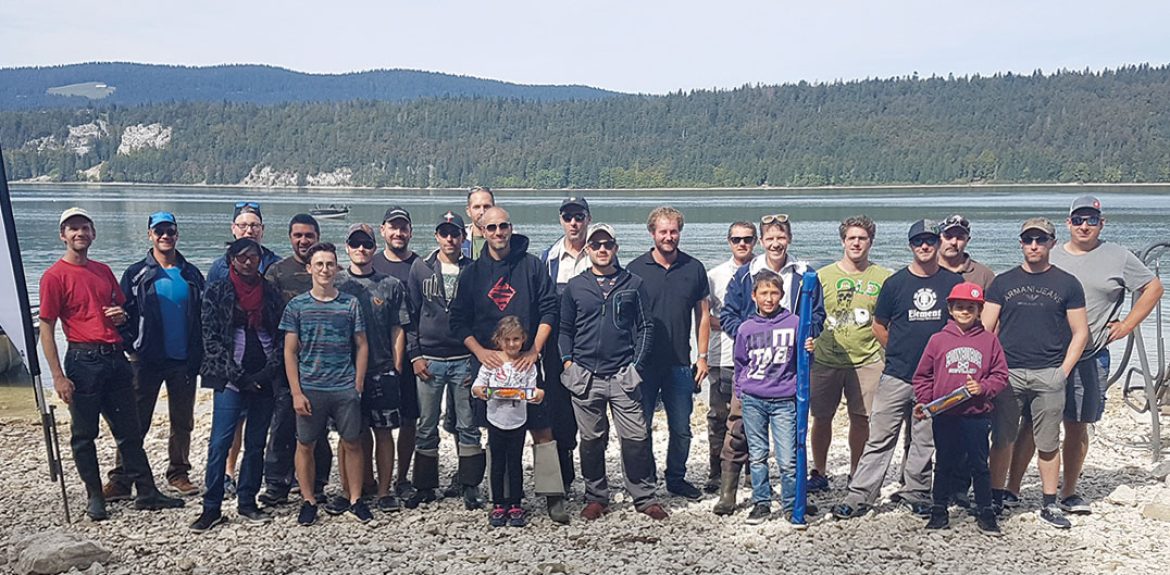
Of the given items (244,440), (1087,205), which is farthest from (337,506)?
(1087,205)

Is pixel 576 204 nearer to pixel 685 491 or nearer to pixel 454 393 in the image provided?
pixel 454 393

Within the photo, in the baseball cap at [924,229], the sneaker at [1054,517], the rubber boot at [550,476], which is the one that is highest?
the baseball cap at [924,229]

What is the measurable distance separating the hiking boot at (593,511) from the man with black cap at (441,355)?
696mm

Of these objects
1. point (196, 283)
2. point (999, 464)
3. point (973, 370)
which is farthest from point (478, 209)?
point (999, 464)

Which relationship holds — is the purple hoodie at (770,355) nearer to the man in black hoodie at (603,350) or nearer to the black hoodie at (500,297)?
the man in black hoodie at (603,350)

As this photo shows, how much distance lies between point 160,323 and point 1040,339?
533 centimetres

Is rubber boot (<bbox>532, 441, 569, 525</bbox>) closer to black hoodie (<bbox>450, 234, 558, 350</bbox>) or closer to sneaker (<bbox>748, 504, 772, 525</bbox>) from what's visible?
black hoodie (<bbox>450, 234, 558, 350</bbox>)

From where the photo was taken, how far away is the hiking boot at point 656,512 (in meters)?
6.15

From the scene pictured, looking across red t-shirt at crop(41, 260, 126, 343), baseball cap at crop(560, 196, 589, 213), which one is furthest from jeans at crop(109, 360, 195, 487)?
baseball cap at crop(560, 196, 589, 213)

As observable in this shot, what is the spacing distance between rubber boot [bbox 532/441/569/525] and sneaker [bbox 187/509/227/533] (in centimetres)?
191

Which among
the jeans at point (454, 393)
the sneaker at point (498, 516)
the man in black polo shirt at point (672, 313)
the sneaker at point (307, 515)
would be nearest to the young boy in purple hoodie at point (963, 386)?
the man in black polo shirt at point (672, 313)

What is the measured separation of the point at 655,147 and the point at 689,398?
13783 centimetres

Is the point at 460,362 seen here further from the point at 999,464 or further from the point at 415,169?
the point at 415,169

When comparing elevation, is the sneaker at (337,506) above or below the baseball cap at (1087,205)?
below
